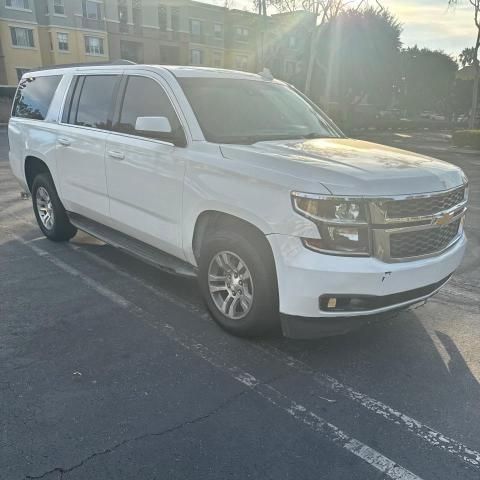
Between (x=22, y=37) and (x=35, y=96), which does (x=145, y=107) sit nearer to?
(x=35, y=96)

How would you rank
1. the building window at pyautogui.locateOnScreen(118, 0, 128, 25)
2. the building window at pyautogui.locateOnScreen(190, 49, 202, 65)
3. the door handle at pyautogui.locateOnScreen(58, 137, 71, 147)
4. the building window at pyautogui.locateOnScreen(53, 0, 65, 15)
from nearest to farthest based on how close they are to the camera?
the door handle at pyautogui.locateOnScreen(58, 137, 71, 147), the building window at pyautogui.locateOnScreen(53, 0, 65, 15), the building window at pyautogui.locateOnScreen(118, 0, 128, 25), the building window at pyautogui.locateOnScreen(190, 49, 202, 65)

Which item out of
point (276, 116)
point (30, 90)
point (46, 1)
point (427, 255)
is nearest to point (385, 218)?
point (427, 255)

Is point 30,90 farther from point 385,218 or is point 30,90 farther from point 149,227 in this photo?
point 385,218

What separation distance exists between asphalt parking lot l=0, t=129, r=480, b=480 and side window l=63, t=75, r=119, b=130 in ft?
5.79

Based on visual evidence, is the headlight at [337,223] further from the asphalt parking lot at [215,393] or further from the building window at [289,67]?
the building window at [289,67]

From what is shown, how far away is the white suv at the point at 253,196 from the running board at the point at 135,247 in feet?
0.06

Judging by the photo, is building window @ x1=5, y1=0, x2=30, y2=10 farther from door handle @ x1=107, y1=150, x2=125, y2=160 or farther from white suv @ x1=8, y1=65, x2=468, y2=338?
door handle @ x1=107, y1=150, x2=125, y2=160

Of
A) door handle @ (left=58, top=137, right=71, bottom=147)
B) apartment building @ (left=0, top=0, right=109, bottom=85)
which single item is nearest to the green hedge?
door handle @ (left=58, top=137, right=71, bottom=147)

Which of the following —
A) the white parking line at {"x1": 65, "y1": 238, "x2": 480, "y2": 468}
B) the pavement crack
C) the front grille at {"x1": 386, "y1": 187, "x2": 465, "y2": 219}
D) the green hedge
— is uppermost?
the front grille at {"x1": 386, "y1": 187, "x2": 465, "y2": 219}

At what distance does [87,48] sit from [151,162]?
45745 mm

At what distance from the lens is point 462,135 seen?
21656mm

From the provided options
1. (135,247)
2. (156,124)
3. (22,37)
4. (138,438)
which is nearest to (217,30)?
(22,37)

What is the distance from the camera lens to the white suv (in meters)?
3.16

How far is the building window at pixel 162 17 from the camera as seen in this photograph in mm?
49656
